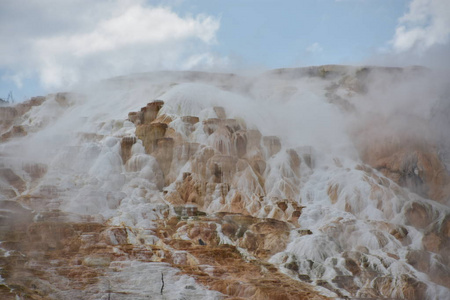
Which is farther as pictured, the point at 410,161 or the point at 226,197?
the point at 410,161

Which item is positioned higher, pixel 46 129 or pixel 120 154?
pixel 46 129

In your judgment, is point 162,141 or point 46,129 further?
point 46,129

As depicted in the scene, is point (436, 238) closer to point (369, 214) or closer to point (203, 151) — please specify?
point (369, 214)

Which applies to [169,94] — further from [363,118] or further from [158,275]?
[158,275]

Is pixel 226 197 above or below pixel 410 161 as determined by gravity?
below

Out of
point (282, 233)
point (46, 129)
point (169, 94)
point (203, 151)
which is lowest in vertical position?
point (282, 233)

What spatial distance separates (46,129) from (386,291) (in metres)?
22.3

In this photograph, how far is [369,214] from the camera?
63.7ft

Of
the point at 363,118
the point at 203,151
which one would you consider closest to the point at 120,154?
the point at 203,151

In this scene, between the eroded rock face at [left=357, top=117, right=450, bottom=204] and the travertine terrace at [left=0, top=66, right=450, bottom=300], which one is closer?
the travertine terrace at [left=0, top=66, right=450, bottom=300]

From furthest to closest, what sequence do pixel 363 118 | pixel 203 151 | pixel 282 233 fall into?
pixel 363 118
pixel 203 151
pixel 282 233

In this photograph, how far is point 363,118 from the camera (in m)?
27.1

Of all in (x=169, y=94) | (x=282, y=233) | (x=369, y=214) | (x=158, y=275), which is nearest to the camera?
(x=158, y=275)

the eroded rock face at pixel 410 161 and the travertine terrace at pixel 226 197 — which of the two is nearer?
the travertine terrace at pixel 226 197
